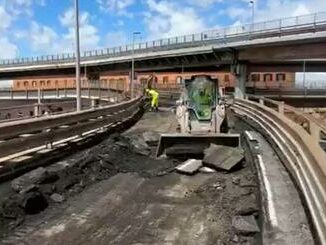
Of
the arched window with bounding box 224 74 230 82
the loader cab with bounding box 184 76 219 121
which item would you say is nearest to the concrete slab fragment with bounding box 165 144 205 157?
the loader cab with bounding box 184 76 219 121

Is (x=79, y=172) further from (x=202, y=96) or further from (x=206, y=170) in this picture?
(x=202, y=96)

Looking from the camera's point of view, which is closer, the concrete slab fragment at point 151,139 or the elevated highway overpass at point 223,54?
the concrete slab fragment at point 151,139

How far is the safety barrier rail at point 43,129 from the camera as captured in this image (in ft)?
36.7

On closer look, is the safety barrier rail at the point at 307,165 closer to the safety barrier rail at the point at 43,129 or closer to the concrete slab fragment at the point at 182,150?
the concrete slab fragment at the point at 182,150

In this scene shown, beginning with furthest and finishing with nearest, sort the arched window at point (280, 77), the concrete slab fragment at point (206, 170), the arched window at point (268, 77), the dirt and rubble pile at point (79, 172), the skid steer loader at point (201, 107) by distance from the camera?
1. the arched window at point (280, 77)
2. the arched window at point (268, 77)
3. the skid steer loader at point (201, 107)
4. the concrete slab fragment at point (206, 170)
5. the dirt and rubble pile at point (79, 172)

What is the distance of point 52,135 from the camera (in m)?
13.7

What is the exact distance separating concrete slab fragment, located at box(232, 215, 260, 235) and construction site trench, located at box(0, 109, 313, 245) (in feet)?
0.04

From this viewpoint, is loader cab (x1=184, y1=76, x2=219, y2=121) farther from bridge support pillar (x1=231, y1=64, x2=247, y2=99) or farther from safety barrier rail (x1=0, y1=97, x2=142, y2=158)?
bridge support pillar (x1=231, y1=64, x2=247, y2=99)

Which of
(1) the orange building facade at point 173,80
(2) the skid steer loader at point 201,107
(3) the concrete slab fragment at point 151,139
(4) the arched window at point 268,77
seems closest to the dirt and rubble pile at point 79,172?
(3) the concrete slab fragment at point 151,139

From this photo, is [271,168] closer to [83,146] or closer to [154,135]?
[83,146]

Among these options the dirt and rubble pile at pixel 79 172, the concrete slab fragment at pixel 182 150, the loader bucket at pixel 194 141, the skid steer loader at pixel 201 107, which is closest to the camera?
the dirt and rubble pile at pixel 79 172

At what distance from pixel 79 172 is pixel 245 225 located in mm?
5375

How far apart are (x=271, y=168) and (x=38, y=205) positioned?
4.87m

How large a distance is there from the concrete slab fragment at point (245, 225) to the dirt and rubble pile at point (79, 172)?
10.6 feet
